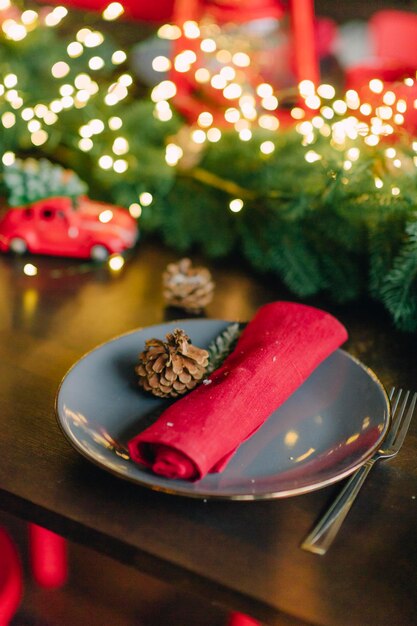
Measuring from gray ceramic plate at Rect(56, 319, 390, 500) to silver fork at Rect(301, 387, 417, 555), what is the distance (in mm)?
27

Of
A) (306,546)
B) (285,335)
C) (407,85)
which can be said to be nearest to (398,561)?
(306,546)

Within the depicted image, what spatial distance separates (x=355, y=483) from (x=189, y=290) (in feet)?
1.22

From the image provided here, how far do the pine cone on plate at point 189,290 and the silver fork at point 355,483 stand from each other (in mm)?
278

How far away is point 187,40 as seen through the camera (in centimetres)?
127

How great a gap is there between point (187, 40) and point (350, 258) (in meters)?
0.60

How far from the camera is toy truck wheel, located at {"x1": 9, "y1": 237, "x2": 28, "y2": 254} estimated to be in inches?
39.5

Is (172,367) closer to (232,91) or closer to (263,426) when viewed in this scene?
(263,426)

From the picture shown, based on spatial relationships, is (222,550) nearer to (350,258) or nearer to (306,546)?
(306,546)

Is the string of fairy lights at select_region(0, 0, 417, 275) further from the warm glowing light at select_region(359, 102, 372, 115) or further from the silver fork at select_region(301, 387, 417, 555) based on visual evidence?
the silver fork at select_region(301, 387, 417, 555)

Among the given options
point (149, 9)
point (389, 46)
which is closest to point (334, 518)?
point (149, 9)

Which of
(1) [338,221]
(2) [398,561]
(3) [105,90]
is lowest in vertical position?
(2) [398,561]

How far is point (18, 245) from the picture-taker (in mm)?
1007

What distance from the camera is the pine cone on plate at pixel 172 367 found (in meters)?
0.65

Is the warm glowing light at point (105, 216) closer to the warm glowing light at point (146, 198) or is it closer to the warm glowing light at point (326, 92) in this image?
the warm glowing light at point (146, 198)
